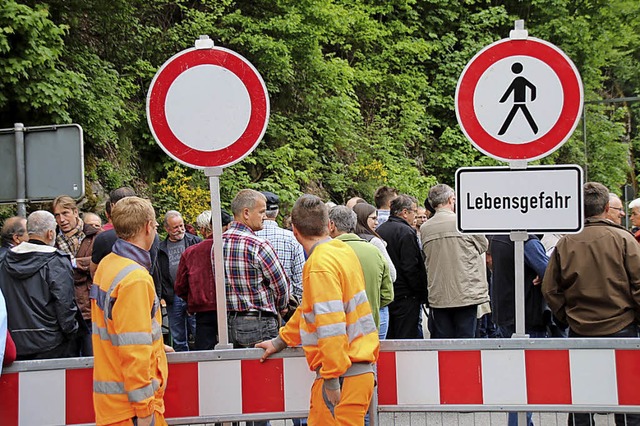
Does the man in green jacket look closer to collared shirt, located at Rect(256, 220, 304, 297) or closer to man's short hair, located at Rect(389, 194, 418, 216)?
collared shirt, located at Rect(256, 220, 304, 297)

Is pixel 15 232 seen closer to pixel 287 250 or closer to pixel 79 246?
pixel 79 246

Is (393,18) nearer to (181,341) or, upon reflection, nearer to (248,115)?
(181,341)

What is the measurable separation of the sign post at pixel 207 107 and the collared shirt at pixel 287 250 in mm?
2983

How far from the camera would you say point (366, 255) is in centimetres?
709

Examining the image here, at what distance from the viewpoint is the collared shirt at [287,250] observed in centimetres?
823

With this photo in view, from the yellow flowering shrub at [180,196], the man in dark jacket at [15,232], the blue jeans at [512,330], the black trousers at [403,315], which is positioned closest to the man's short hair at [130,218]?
the man in dark jacket at [15,232]

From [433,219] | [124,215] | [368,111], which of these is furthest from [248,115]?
[368,111]

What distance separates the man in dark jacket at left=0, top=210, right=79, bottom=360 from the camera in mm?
6980

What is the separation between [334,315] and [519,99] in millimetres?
1851

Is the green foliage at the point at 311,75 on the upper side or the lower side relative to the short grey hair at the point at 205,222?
upper

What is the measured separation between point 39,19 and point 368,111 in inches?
549

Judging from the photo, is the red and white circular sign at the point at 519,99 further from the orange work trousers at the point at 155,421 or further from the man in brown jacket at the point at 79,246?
the man in brown jacket at the point at 79,246

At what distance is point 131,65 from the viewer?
671 inches

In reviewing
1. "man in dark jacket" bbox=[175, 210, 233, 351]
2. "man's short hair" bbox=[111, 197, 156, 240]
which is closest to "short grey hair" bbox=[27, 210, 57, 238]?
"man in dark jacket" bbox=[175, 210, 233, 351]
